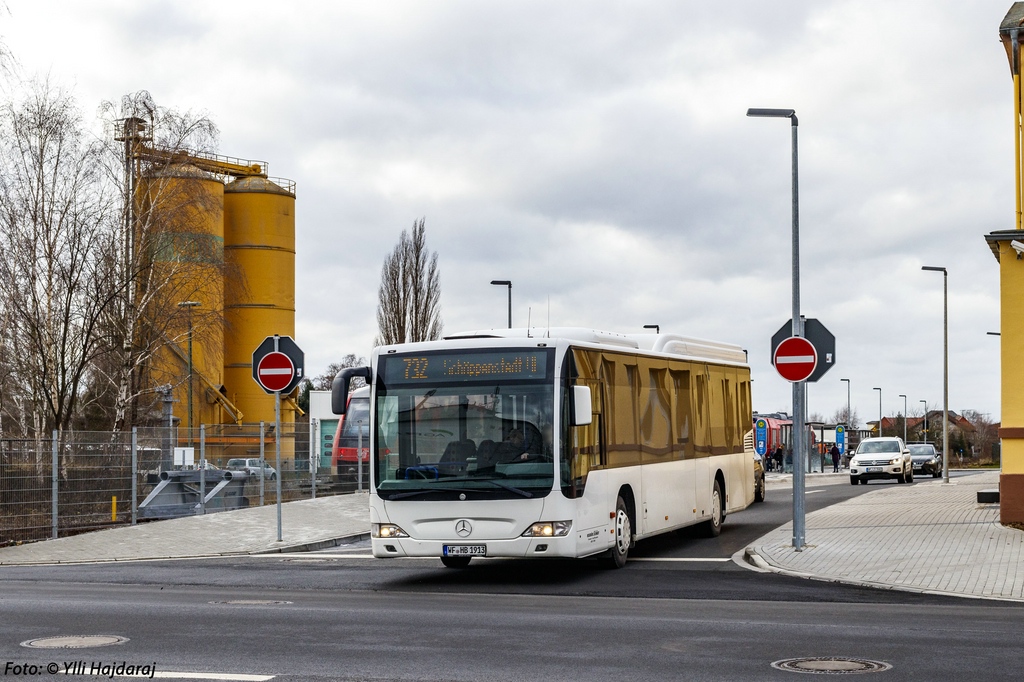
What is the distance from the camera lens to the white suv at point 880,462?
46.6 metres

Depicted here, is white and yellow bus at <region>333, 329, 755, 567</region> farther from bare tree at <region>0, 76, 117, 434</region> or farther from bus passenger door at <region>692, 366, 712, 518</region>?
bare tree at <region>0, 76, 117, 434</region>

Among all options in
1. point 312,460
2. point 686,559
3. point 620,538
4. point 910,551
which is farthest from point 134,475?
point 910,551

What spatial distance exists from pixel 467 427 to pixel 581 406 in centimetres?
128

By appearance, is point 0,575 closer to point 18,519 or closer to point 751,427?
point 18,519

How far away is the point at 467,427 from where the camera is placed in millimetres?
15031

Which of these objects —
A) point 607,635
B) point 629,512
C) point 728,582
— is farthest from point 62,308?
point 607,635

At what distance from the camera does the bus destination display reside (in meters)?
15.3

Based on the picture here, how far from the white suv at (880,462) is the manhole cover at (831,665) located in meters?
38.5

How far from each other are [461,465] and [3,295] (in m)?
25.5

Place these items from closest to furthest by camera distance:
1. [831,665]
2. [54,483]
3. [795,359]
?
[831,665], [795,359], [54,483]

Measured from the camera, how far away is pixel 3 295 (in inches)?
1444

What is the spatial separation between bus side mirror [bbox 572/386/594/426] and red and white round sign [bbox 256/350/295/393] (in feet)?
23.9

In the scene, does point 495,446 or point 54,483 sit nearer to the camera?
point 495,446

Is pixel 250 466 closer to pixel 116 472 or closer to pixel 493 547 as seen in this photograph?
pixel 116 472
